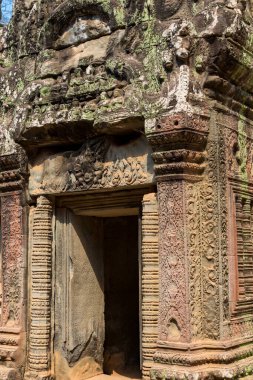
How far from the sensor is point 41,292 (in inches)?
275

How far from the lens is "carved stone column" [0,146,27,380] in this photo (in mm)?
6953

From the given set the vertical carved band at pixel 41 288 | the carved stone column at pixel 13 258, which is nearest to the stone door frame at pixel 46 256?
the vertical carved band at pixel 41 288

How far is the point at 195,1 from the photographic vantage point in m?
6.13

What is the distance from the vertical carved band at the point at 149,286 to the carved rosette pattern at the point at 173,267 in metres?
0.22

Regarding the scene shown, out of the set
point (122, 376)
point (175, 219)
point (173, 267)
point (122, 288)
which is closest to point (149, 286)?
point (173, 267)

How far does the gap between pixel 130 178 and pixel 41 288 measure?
5.87ft

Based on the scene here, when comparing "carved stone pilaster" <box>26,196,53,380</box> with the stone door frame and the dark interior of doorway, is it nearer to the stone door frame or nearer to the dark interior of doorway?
the stone door frame

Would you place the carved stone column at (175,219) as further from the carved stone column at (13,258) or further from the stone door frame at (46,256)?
the carved stone column at (13,258)

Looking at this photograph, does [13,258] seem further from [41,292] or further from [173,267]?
[173,267]

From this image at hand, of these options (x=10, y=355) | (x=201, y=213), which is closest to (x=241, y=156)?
(x=201, y=213)

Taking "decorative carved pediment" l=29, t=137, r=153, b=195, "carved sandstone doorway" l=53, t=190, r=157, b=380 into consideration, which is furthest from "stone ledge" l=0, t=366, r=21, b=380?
"decorative carved pediment" l=29, t=137, r=153, b=195

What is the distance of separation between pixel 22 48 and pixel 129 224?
3043mm

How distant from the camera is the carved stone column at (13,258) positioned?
695 cm

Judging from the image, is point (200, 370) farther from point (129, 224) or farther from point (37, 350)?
point (129, 224)
